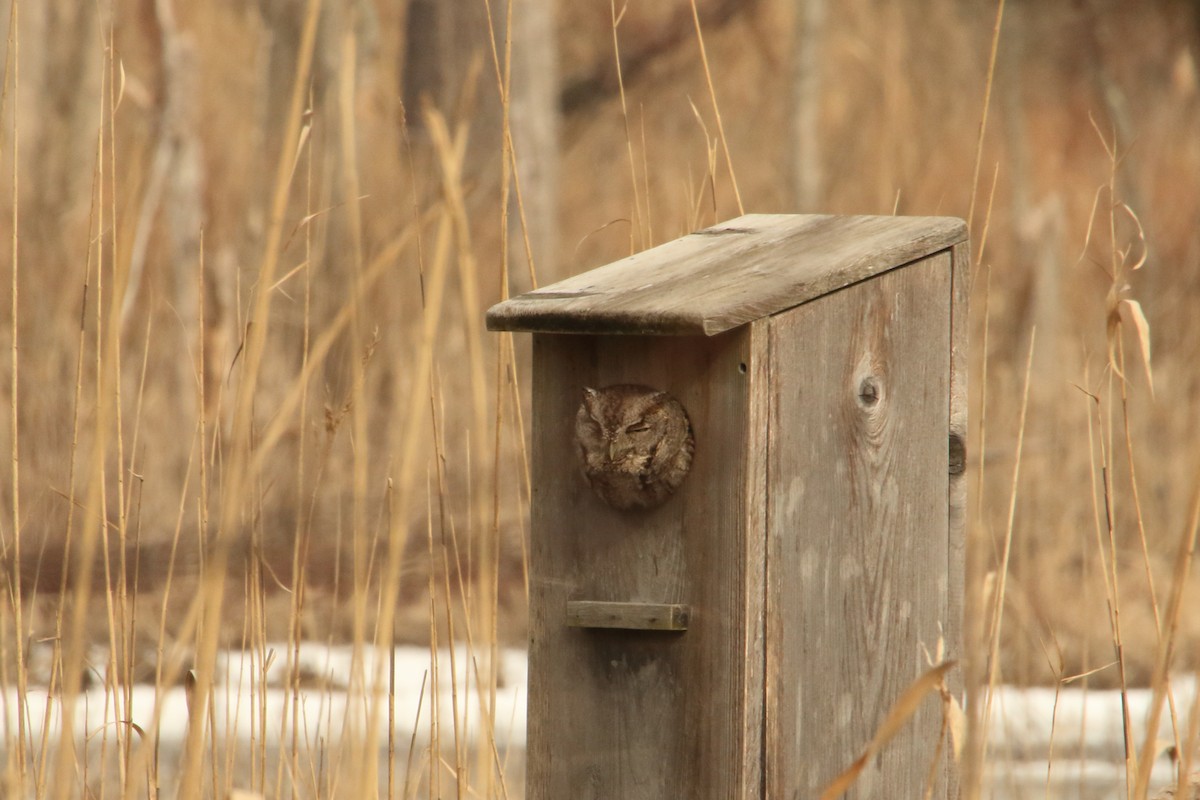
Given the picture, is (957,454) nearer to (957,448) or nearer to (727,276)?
(957,448)

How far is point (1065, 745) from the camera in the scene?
12.3 feet

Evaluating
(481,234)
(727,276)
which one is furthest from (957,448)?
(481,234)

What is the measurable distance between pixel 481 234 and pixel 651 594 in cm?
620

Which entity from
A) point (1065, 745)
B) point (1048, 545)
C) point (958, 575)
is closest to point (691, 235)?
point (958, 575)

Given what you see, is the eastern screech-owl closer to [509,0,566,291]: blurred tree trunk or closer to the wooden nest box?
the wooden nest box

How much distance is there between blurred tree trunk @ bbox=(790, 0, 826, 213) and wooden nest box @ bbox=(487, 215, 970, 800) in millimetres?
5418

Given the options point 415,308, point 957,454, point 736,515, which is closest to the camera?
point 736,515

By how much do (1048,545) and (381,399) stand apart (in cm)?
255

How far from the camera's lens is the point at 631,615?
140 cm

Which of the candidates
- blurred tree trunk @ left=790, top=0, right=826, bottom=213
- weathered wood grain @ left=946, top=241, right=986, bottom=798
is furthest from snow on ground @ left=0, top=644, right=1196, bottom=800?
blurred tree trunk @ left=790, top=0, right=826, bottom=213

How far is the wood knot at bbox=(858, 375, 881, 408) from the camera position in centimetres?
147

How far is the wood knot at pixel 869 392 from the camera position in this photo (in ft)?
4.83

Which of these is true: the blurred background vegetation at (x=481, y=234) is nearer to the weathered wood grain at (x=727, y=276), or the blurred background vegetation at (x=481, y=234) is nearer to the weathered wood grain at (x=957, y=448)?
the weathered wood grain at (x=957, y=448)

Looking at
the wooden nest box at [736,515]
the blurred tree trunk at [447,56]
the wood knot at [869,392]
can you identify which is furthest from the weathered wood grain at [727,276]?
the blurred tree trunk at [447,56]
